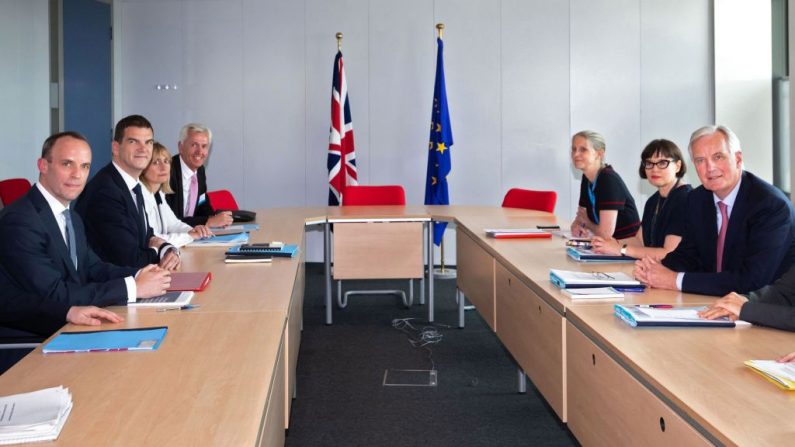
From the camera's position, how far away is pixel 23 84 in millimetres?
6469

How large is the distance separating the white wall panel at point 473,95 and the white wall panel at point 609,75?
82 centimetres

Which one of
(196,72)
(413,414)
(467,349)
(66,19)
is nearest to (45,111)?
(66,19)

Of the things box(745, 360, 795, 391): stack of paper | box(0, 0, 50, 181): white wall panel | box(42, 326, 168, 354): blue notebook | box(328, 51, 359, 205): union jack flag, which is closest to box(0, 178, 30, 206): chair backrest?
box(0, 0, 50, 181): white wall panel

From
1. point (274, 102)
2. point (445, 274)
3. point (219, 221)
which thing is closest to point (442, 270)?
point (445, 274)

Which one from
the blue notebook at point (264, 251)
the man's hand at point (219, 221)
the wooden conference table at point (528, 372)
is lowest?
the wooden conference table at point (528, 372)

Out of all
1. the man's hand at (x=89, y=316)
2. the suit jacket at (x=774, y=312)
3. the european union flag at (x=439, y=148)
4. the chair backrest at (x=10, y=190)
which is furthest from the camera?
the european union flag at (x=439, y=148)

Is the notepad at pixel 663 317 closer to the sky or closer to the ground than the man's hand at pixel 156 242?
closer to the ground

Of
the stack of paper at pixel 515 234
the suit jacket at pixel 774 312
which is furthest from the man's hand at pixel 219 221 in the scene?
the suit jacket at pixel 774 312

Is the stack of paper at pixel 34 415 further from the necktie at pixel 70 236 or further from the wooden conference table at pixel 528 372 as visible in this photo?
the necktie at pixel 70 236

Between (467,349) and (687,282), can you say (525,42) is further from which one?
(687,282)

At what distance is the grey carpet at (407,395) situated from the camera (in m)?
3.41

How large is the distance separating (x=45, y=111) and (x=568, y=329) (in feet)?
19.2

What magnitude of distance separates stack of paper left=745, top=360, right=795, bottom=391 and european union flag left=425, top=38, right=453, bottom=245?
561 cm

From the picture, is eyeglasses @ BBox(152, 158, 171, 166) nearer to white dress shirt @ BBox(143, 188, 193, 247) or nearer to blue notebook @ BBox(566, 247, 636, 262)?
white dress shirt @ BBox(143, 188, 193, 247)
